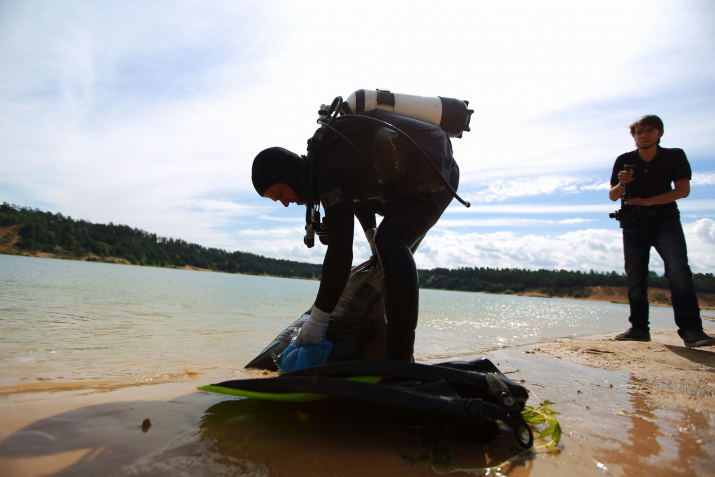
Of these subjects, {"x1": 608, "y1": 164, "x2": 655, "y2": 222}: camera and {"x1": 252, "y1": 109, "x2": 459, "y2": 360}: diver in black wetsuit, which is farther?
{"x1": 608, "y1": 164, "x2": 655, "y2": 222}: camera

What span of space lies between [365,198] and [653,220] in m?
3.72

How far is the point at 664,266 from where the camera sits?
4.35 meters

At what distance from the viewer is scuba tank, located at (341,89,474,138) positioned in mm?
2846

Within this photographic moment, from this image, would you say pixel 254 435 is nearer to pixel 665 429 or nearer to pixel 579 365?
pixel 665 429

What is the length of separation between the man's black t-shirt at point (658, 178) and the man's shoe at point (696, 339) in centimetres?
124

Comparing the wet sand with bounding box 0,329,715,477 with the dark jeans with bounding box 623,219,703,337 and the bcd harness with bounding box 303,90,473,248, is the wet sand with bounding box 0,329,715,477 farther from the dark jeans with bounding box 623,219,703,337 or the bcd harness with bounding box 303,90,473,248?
the dark jeans with bounding box 623,219,703,337

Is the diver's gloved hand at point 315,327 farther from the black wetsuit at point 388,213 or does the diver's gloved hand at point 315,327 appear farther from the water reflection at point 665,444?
the water reflection at point 665,444

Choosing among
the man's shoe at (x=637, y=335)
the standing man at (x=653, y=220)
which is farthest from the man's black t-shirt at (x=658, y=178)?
the man's shoe at (x=637, y=335)

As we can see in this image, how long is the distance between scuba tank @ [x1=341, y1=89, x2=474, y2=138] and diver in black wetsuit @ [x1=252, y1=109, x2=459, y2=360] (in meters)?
0.22

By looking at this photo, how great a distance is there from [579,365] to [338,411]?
2.82m

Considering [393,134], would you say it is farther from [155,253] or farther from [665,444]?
[155,253]

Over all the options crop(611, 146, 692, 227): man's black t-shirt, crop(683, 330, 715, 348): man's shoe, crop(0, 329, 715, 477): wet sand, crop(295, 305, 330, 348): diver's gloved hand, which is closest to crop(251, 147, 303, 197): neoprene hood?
crop(295, 305, 330, 348): diver's gloved hand

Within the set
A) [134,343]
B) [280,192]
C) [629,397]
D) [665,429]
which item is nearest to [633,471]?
[665,429]

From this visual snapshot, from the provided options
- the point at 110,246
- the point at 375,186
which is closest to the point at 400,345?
the point at 375,186
